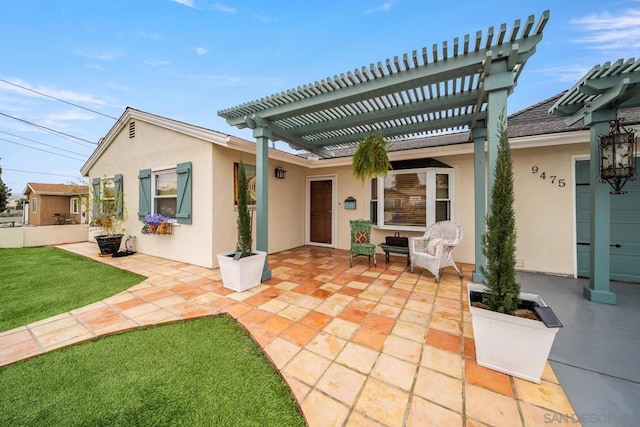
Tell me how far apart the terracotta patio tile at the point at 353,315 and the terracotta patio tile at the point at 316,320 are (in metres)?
0.18

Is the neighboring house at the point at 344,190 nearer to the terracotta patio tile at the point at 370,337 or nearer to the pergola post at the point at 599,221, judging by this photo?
the pergola post at the point at 599,221

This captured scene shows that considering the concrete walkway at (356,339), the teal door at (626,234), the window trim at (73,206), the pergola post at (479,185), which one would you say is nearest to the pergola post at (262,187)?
the concrete walkway at (356,339)

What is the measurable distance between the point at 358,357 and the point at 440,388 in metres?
0.64

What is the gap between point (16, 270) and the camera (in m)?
4.55

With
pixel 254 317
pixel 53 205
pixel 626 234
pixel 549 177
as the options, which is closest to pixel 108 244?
pixel 254 317

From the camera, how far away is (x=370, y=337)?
2.29m

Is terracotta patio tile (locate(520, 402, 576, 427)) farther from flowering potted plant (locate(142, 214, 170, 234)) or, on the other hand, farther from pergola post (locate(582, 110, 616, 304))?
flowering potted plant (locate(142, 214, 170, 234))

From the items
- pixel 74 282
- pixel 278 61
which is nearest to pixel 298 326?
pixel 74 282

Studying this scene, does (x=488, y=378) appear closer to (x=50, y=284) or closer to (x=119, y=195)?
(x=50, y=284)

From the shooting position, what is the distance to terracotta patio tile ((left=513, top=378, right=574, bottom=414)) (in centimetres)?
148

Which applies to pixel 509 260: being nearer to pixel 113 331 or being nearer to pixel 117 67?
pixel 113 331

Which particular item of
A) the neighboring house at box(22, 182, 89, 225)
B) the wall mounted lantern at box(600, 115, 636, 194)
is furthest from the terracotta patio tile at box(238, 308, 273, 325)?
the neighboring house at box(22, 182, 89, 225)

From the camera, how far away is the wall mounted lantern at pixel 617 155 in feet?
8.96

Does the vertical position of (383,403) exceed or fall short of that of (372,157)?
it falls short
